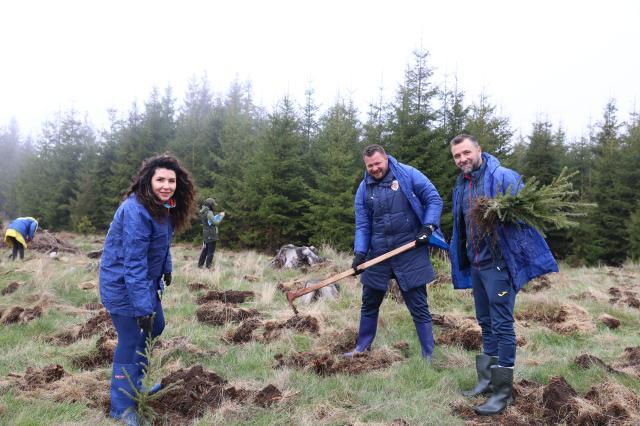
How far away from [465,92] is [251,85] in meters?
23.2

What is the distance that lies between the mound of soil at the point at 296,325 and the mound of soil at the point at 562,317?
2.90 meters

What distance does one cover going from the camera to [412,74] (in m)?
16.7

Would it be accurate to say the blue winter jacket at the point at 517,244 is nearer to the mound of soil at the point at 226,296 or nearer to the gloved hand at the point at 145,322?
the gloved hand at the point at 145,322

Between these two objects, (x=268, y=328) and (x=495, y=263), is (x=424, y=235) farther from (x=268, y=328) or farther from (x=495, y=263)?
(x=268, y=328)

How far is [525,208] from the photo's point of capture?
10.8ft

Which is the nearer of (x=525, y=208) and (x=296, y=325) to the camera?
(x=525, y=208)

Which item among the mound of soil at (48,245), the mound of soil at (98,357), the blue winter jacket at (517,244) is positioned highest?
the blue winter jacket at (517,244)

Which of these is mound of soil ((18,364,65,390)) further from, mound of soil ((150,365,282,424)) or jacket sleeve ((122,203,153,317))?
jacket sleeve ((122,203,153,317))

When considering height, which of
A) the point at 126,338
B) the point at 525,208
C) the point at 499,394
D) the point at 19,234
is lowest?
the point at 499,394

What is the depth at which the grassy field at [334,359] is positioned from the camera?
10.6ft

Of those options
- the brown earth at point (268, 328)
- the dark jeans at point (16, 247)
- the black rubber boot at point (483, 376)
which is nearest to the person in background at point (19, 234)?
the dark jeans at point (16, 247)

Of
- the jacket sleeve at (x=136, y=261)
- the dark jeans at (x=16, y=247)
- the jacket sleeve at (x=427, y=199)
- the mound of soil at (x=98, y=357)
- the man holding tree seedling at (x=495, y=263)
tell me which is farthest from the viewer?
the dark jeans at (x=16, y=247)

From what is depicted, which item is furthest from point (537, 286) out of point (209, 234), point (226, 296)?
point (209, 234)

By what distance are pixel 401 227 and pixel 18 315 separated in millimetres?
4902
